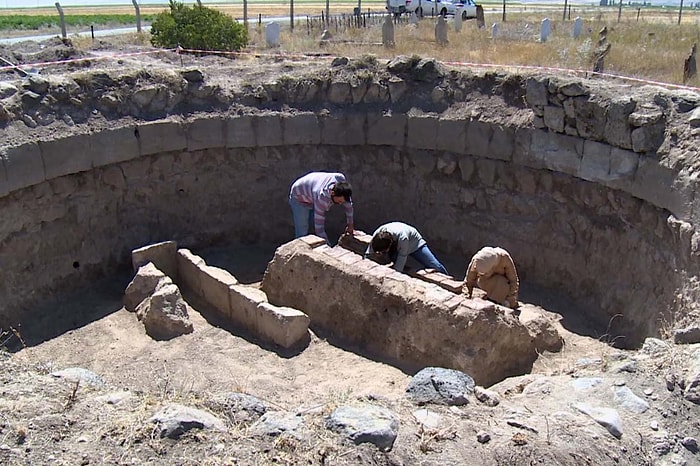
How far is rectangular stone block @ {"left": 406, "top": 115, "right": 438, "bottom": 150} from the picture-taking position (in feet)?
33.9

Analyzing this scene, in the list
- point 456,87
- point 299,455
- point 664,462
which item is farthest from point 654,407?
point 456,87

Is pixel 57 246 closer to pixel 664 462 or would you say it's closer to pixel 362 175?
pixel 362 175

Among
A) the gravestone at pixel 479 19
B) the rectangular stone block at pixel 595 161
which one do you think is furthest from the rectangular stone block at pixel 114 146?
the gravestone at pixel 479 19

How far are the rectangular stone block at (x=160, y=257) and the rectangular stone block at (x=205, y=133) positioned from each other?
5.64ft

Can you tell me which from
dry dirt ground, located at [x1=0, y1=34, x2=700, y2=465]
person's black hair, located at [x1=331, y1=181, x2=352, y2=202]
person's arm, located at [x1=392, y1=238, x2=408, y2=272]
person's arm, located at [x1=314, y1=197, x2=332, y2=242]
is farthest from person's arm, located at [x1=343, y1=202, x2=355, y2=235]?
dry dirt ground, located at [x1=0, y1=34, x2=700, y2=465]

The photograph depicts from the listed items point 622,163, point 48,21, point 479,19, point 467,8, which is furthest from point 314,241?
point 48,21

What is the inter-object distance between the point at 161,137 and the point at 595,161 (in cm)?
617

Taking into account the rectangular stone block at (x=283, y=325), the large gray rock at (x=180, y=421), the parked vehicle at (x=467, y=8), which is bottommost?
the rectangular stone block at (x=283, y=325)

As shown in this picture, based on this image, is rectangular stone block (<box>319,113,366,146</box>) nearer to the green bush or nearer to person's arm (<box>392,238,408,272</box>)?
person's arm (<box>392,238,408,272</box>)

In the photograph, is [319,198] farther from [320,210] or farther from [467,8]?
[467,8]

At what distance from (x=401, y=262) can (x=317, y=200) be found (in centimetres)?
153

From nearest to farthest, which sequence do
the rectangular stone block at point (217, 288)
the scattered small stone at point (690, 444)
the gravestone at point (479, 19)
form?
the scattered small stone at point (690, 444), the rectangular stone block at point (217, 288), the gravestone at point (479, 19)

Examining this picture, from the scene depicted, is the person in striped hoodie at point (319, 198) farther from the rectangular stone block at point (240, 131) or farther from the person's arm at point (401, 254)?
the rectangular stone block at point (240, 131)

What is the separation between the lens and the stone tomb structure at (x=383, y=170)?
27.3 ft
